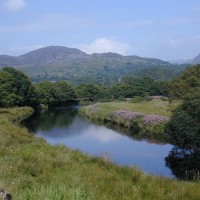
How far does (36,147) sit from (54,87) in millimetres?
86826

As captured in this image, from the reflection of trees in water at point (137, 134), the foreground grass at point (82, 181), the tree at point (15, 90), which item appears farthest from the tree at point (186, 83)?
the foreground grass at point (82, 181)

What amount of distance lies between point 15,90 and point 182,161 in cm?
5327

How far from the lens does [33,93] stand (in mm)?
88000

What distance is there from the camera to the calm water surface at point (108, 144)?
2942 cm

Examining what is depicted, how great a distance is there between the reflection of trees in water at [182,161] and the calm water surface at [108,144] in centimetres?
55

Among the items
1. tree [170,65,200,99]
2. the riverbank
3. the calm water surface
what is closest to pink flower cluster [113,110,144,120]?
the riverbank

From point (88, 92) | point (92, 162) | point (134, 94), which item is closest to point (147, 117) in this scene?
point (92, 162)

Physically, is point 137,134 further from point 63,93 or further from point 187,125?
point 63,93

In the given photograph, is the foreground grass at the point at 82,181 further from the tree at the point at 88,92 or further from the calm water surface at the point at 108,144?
the tree at the point at 88,92

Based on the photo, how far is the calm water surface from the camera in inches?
1158

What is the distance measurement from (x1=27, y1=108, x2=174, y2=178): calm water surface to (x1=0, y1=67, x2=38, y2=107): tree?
14.1 meters

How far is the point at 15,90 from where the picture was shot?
76812mm

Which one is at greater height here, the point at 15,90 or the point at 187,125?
the point at 15,90

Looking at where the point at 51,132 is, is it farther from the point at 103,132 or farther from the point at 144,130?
the point at 144,130
